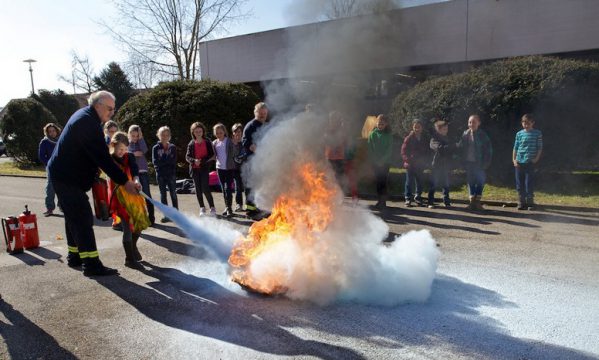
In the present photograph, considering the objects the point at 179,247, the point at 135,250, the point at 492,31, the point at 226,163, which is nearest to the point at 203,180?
the point at 226,163

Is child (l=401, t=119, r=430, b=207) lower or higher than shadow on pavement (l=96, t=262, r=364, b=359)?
higher

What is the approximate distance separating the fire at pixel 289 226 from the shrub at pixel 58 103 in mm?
26544

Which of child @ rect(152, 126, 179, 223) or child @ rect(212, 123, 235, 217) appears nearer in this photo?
child @ rect(152, 126, 179, 223)

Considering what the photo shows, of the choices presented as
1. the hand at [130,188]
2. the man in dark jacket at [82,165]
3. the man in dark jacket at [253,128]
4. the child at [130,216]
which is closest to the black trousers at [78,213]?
the man in dark jacket at [82,165]

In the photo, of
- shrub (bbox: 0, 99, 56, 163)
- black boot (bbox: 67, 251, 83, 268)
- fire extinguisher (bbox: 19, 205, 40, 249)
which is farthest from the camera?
shrub (bbox: 0, 99, 56, 163)

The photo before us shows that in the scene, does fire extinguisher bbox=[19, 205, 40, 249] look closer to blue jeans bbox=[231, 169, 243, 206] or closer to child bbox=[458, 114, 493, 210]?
blue jeans bbox=[231, 169, 243, 206]

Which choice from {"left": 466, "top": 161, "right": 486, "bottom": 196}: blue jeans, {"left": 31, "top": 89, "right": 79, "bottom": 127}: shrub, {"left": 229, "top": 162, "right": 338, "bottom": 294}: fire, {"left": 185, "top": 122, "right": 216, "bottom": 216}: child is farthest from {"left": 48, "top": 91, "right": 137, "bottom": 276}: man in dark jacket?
{"left": 31, "top": 89, "right": 79, "bottom": 127}: shrub

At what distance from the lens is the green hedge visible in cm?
943

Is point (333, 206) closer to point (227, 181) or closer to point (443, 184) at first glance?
point (227, 181)

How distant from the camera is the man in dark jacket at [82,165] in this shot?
4.68 m

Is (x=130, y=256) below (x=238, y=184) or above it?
below

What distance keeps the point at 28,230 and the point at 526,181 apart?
877cm

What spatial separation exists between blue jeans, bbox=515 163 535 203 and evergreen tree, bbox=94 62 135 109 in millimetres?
27988

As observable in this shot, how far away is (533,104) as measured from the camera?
9664 millimetres
